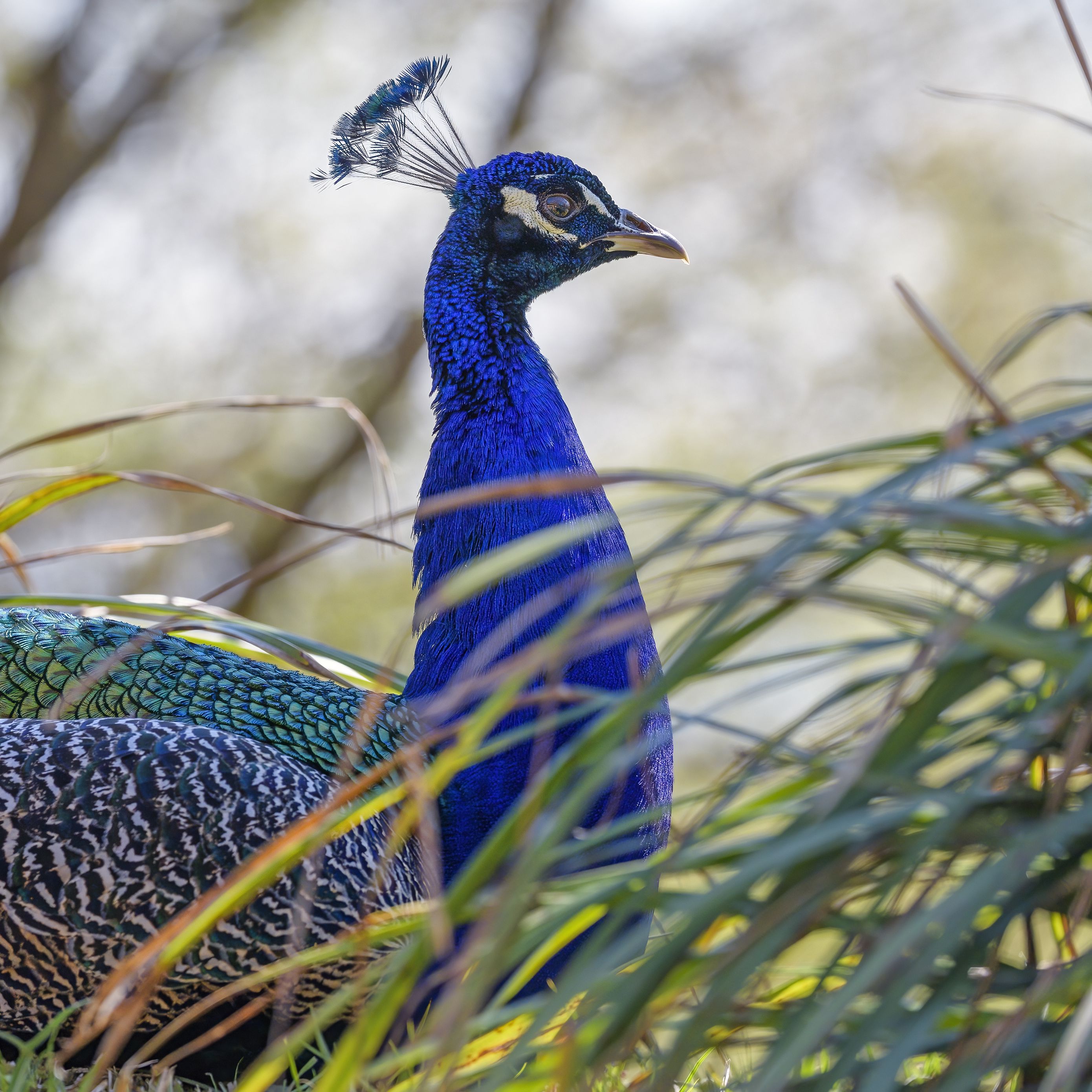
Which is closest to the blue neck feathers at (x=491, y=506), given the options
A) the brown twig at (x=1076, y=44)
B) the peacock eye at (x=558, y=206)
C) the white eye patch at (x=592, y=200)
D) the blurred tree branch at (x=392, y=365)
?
the peacock eye at (x=558, y=206)

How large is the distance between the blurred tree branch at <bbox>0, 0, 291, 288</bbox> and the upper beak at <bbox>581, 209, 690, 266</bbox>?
5.67m

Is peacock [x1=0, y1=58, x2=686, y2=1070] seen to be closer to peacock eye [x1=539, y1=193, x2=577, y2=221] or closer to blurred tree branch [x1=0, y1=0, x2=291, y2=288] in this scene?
peacock eye [x1=539, y1=193, x2=577, y2=221]

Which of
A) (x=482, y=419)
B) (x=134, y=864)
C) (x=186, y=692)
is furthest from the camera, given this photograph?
(x=482, y=419)

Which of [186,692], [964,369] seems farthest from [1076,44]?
[186,692]

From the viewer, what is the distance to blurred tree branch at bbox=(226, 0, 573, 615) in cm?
790

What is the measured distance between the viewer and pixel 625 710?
827mm

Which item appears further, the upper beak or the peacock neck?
the upper beak

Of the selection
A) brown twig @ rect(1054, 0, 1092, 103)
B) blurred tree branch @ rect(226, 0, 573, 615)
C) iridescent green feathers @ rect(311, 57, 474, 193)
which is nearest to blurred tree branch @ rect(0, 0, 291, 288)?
blurred tree branch @ rect(226, 0, 573, 615)

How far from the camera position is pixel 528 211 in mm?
2668

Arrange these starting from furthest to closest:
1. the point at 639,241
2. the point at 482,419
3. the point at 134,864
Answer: the point at 639,241
the point at 482,419
the point at 134,864

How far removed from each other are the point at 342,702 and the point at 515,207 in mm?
1150

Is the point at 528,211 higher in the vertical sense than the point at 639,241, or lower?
higher

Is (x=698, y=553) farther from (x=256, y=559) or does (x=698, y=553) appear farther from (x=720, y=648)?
(x=256, y=559)

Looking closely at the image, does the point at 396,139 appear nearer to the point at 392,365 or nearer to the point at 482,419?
the point at 482,419
